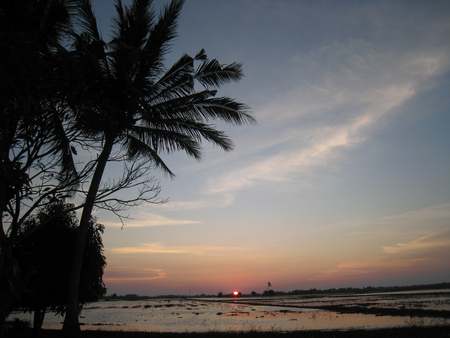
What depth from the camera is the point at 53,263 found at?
1165 centimetres

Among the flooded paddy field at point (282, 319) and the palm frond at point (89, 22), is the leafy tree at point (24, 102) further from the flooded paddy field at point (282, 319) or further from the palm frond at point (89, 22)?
the flooded paddy field at point (282, 319)

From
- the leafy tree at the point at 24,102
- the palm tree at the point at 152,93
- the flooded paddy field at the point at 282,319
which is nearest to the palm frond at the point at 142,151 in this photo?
the palm tree at the point at 152,93

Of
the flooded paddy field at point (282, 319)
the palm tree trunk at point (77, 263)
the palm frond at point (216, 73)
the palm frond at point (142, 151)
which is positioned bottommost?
the flooded paddy field at point (282, 319)

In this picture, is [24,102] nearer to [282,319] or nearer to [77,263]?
[77,263]

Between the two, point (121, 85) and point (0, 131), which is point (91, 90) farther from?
point (121, 85)

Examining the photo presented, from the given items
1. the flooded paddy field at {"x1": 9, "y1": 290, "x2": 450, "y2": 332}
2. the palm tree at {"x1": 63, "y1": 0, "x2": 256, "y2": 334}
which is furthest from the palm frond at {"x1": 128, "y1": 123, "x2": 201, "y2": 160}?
the flooded paddy field at {"x1": 9, "y1": 290, "x2": 450, "y2": 332}

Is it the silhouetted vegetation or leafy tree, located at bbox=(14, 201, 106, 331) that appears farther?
leafy tree, located at bbox=(14, 201, 106, 331)

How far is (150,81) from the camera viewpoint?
37.1 ft

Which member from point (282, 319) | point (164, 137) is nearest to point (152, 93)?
point (164, 137)

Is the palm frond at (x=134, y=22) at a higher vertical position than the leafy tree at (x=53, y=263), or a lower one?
higher

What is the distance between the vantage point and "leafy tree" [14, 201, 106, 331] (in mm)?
11484

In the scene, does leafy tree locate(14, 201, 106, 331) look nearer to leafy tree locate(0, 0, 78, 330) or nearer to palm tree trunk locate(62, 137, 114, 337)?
palm tree trunk locate(62, 137, 114, 337)

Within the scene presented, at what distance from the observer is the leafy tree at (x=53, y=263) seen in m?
11.5

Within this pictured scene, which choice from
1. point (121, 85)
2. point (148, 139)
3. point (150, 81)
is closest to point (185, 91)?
point (150, 81)
